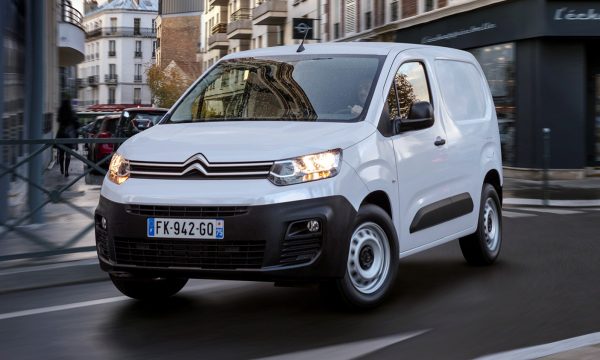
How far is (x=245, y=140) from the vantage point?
18.8 feet

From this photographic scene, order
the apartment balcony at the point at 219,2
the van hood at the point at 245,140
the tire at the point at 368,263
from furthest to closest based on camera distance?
1. the apartment balcony at the point at 219,2
2. the tire at the point at 368,263
3. the van hood at the point at 245,140

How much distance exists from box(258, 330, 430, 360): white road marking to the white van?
564 mm

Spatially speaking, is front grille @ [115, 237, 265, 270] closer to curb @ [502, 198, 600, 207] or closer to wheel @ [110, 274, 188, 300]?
wheel @ [110, 274, 188, 300]

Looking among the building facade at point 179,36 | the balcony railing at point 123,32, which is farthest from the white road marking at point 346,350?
the balcony railing at point 123,32

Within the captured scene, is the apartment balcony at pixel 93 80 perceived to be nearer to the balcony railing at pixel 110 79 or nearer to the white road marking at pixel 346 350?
the balcony railing at pixel 110 79

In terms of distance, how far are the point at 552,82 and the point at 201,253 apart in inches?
693

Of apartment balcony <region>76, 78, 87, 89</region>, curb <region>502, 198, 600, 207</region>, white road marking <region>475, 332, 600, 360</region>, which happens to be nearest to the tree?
apartment balcony <region>76, 78, 87, 89</region>

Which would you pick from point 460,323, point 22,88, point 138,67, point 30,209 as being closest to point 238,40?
point 22,88

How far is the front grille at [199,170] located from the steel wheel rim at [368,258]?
741mm

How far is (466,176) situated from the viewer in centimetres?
750

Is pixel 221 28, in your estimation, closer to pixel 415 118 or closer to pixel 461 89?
pixel 461 89

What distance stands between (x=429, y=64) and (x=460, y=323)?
2.29 m

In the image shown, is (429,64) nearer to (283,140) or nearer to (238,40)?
(283,140)

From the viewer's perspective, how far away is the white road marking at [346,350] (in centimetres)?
486
